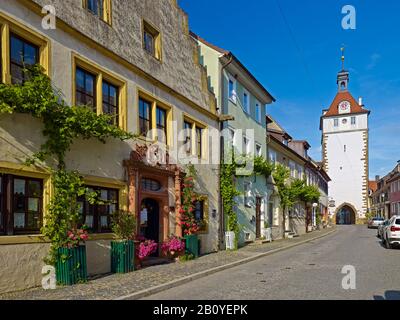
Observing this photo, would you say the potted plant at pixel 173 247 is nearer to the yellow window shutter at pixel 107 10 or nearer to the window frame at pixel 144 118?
the window frame at pixel 144 118

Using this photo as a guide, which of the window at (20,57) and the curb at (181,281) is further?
the window at (20,57)

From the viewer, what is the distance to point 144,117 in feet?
45.6

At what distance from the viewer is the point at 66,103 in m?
10.2

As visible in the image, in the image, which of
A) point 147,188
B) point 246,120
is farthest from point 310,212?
point 147,188

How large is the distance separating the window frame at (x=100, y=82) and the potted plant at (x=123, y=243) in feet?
9.11

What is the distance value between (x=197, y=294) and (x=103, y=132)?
4626 millimetres

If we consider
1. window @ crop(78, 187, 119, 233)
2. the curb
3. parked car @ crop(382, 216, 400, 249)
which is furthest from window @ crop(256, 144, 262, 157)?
window @ crop(78, 187, 119, 233)

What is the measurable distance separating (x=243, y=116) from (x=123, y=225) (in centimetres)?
1297

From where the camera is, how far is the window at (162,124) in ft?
48.2

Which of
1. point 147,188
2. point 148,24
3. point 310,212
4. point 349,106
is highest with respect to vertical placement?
point 349,106

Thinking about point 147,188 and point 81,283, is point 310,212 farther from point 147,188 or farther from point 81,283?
point 81,283

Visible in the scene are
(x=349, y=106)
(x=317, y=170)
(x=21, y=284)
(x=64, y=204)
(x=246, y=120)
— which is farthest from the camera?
(x=349, y=106)

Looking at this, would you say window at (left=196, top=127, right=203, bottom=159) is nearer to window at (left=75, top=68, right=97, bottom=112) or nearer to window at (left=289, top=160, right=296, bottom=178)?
window at (left=75, top=68, right=97, bottom=112)

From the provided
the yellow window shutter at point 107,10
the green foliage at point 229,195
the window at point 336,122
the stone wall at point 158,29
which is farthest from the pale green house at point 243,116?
the window at point 336,122
